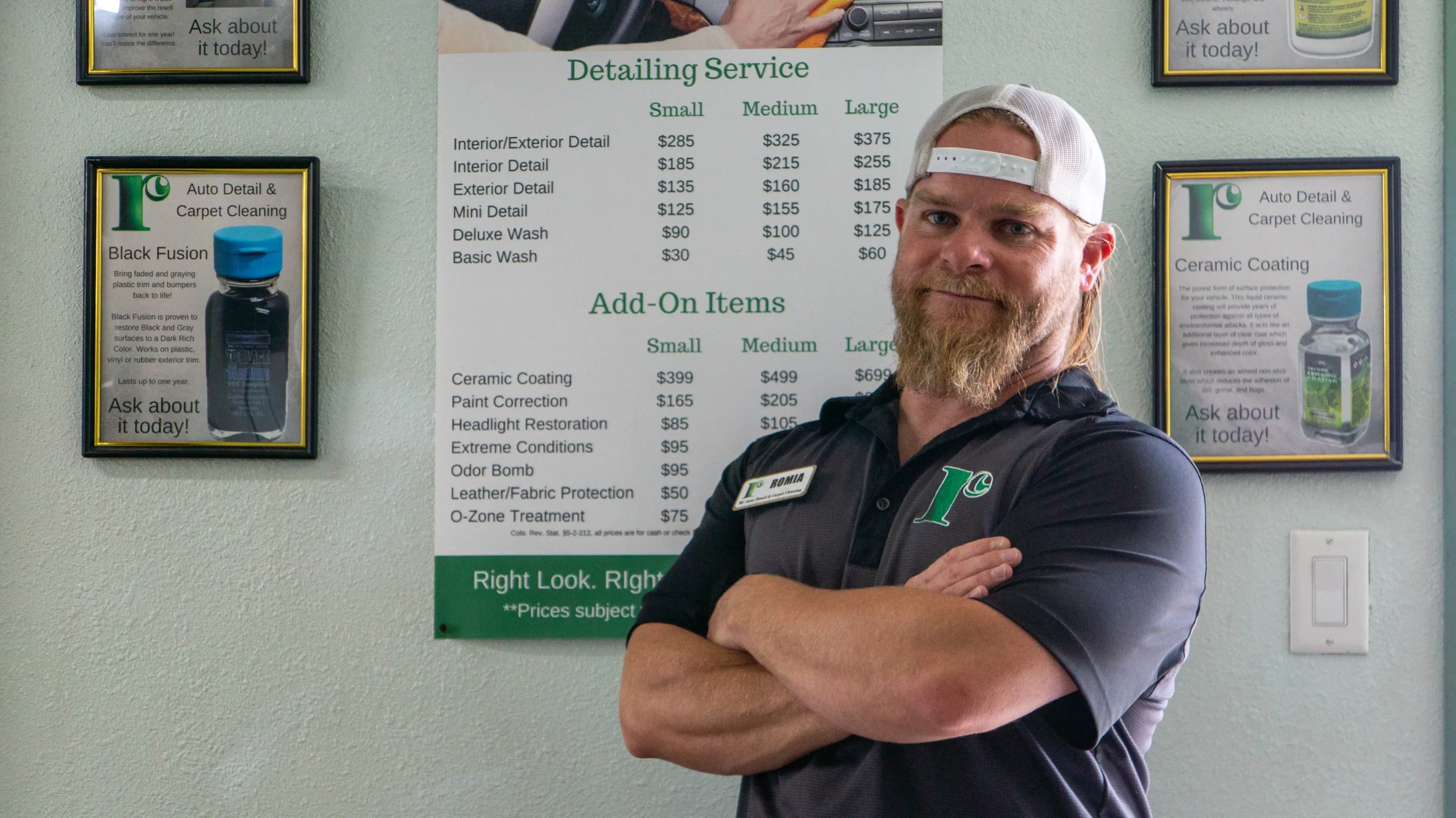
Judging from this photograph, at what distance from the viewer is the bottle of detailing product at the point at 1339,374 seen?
1326 mm

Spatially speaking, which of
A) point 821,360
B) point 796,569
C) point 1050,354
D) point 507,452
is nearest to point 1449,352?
point 1050,354

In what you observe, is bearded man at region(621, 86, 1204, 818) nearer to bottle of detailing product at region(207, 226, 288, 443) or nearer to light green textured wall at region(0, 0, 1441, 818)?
light green textured wall at region(0, 0, 1441, 818)

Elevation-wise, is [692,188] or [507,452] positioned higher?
[692,188]

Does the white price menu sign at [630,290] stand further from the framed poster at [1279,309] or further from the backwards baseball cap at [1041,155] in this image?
the framed poster at [1279,309]

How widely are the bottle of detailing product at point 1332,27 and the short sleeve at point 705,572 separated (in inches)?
39.8

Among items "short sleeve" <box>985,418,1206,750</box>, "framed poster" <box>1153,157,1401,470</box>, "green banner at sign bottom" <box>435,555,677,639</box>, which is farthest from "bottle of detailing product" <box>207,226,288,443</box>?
"framed poster" <box>1153,157,1401,470</box>

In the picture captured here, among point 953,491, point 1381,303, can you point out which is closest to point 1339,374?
point 1381,303

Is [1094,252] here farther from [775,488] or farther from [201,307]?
[201,307]

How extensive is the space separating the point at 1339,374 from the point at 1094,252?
51 cm

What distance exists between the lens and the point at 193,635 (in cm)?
140

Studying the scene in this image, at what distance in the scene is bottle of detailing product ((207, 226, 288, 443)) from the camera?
4.54ft

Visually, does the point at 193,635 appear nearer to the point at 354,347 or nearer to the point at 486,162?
the point at 354,347

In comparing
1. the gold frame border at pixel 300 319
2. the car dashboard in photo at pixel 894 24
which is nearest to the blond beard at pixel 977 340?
the car dashboard in photo at pixel 894 24

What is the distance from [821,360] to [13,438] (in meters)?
1.20
